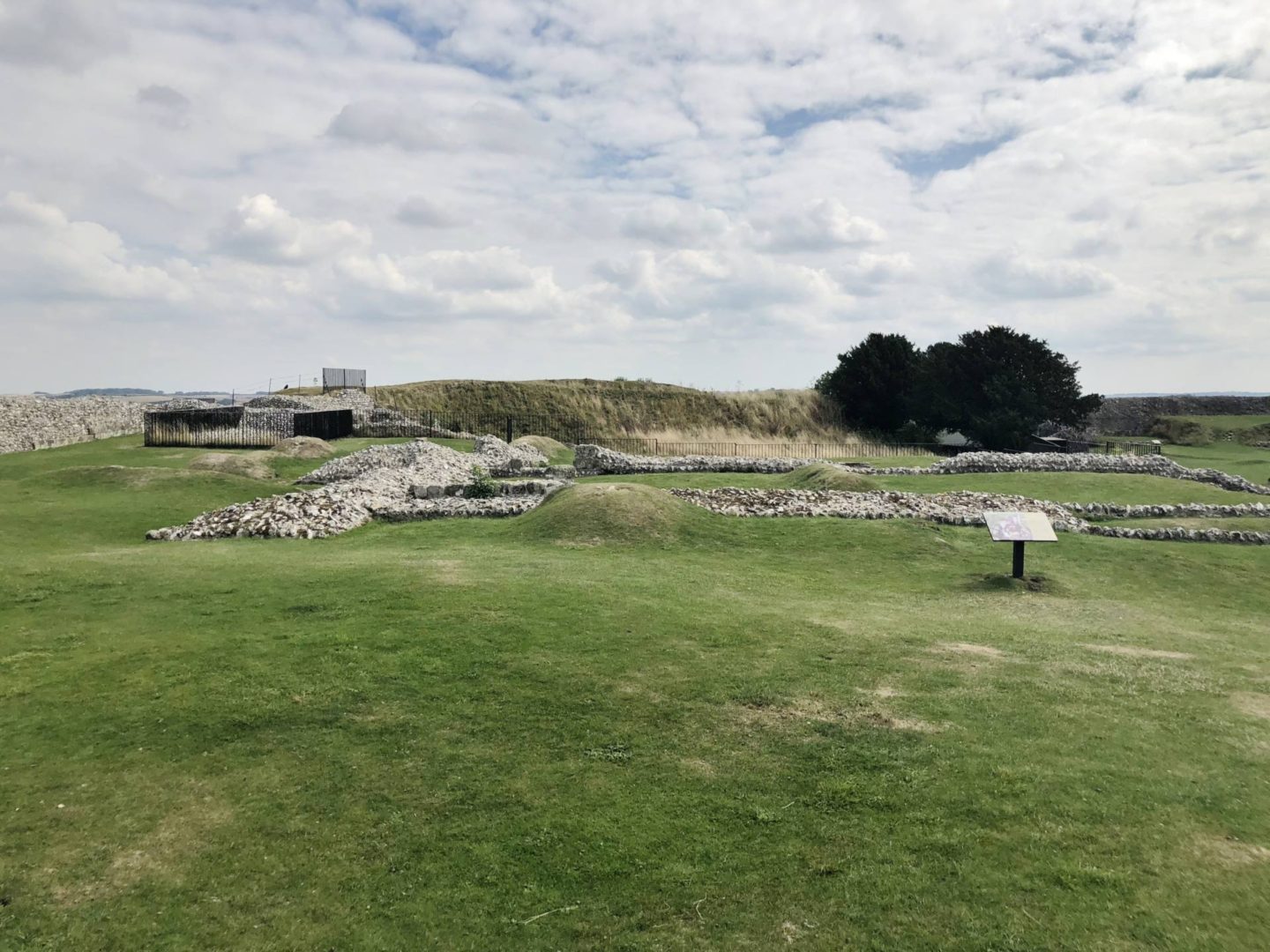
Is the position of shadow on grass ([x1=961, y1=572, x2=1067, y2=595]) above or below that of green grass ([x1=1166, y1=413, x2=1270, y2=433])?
below

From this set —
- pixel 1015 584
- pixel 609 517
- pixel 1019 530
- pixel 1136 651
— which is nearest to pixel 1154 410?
pixel 1015 584

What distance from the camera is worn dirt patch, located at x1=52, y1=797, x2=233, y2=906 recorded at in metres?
5.61

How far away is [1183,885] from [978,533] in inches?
571

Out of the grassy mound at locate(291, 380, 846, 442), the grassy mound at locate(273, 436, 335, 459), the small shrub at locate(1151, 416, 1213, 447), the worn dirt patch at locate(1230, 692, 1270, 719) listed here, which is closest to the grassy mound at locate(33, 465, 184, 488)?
the grassy mound at locate(273, 436, 335, 459)

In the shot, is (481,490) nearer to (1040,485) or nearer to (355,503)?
(355,503)

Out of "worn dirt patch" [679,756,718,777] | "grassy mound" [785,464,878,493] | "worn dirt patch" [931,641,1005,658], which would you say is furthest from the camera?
"grassy mound" [785,464,878,493]

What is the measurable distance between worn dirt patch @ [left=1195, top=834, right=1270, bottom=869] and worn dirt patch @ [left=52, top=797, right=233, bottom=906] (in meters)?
7.33

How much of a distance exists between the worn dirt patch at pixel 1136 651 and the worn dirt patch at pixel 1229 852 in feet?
16.8

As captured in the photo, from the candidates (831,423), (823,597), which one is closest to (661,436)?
(831,423)

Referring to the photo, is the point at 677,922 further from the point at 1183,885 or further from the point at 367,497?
the point at 367,497

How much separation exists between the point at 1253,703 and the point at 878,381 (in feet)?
187

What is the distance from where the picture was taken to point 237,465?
94.7 ft

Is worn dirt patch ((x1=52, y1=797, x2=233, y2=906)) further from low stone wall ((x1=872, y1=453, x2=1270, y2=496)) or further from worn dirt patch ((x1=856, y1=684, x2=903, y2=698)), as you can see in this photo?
low stone wall ((x1=872, y1=453, x2=1270, y2=496))

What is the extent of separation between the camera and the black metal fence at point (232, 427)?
38.9 meters
